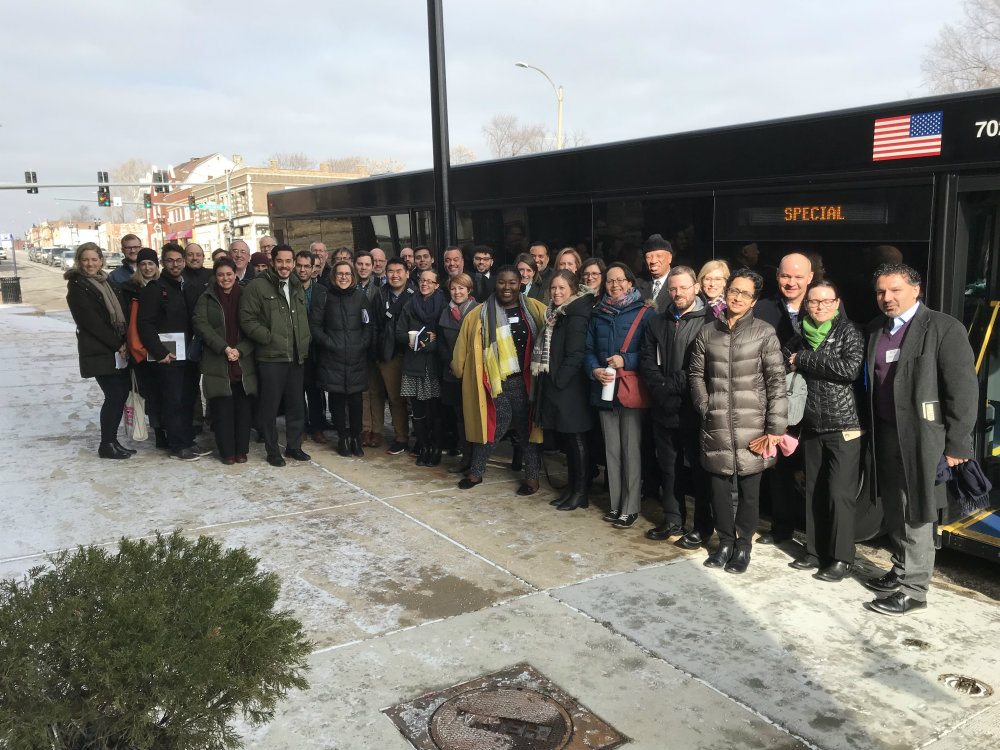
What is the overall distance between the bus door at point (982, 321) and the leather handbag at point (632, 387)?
2.01m

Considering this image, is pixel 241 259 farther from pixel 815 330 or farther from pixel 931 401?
pixel 931 401

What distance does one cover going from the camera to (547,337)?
6.45 m

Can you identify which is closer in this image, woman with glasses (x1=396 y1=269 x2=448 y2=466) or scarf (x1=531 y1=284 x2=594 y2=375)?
scarf (x1=531 y1=284 x2=594 y2=375)

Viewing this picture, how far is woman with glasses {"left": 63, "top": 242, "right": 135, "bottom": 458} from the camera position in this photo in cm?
762

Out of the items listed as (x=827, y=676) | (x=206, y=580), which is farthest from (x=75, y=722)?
(x=827, y=676)

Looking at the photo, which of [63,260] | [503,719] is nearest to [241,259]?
[503,719]

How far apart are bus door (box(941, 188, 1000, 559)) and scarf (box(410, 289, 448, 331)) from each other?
14.0ft

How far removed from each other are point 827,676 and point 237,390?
18.7 ft

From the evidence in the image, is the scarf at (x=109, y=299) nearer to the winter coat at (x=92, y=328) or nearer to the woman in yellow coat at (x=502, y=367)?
the winter coat at (x=92, y=328)

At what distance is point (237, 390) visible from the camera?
7738 mm

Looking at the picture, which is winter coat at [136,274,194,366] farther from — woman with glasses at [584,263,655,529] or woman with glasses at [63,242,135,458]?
woman with glasses at [584,263,655,529]

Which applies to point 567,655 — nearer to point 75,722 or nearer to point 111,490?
point 75,722

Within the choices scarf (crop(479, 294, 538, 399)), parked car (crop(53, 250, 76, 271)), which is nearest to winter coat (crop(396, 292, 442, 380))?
scarf (crop(479, 294, 538, 399))

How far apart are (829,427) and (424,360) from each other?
3822mm
